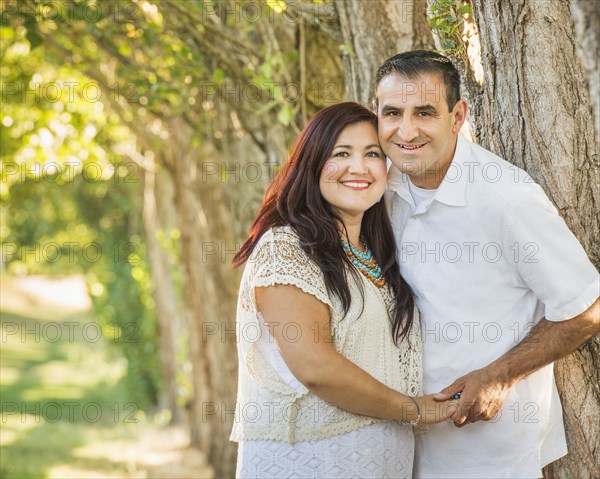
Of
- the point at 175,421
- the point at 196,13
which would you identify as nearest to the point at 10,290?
the point at 175,421

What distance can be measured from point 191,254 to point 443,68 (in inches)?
206

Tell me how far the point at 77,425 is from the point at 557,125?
1056cm

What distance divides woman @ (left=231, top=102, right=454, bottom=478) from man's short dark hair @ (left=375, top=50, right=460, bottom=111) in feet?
0.67

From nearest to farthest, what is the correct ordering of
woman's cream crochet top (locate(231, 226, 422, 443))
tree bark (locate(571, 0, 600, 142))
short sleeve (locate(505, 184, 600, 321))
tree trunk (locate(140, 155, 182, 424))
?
tree bark (locate(571, 0, 600, 142)), short sleeve (locate(505, 184, 600, 321)), woman's cream crochet top (locate(231, 226, 422, 443)), tree trunk (locate(140, 155, 182, 424))

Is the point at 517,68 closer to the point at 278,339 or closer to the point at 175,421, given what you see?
the point at 278,339

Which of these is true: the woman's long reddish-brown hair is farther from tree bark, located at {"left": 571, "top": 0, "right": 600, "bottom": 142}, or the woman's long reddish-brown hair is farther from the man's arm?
tree bark, located at {"left": 571, "top": 0, "right": 600, "bottom": 142}

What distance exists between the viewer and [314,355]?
293 centimetres

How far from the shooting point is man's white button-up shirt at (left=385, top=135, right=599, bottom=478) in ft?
9.71

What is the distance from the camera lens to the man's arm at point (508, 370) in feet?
9.80

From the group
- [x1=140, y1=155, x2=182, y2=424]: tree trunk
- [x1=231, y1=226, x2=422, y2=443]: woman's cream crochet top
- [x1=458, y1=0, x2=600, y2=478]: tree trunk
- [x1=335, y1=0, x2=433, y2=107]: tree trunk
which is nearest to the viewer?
[x1=231, y1=226, x2=422, y2=443]: woman's cream crochet top

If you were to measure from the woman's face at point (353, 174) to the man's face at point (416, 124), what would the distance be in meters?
0.06

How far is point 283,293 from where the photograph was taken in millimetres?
2938

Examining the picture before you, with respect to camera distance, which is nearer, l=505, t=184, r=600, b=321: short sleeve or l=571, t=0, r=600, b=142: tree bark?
l=571, t=0, r=600, b=142: tree bark

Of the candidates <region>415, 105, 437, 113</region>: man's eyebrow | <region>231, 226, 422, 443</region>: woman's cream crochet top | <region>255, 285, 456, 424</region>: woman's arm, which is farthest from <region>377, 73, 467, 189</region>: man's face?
<region>255, 285, 456, 424</region>: woman's arm
